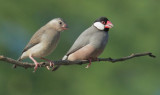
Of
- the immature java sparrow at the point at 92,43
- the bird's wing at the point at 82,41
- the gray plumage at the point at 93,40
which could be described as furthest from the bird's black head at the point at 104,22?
the bird's wing at the point at 82,41

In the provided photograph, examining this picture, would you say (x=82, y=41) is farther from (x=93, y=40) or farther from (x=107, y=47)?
(x=107, y=47)

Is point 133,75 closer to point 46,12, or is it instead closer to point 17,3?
point 46,12

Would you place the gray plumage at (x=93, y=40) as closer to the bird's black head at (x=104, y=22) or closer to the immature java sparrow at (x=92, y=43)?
the immature java sparrow at (x=92, y=43)

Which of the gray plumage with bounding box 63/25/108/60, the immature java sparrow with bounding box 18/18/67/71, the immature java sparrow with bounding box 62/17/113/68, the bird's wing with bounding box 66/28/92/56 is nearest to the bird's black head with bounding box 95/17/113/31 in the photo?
the immature java sparrow with bounding box 62/17/113/68

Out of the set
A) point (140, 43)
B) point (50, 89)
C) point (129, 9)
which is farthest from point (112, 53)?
point (129, 9)

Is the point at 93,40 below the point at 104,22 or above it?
below

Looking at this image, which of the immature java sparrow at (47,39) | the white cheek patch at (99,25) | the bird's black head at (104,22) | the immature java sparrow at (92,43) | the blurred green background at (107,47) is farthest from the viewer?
the blurred green background at (107,47)

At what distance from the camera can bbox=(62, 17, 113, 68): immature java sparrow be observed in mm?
4965

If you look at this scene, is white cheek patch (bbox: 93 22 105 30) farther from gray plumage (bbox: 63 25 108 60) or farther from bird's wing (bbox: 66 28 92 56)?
bird's wing (bbox: 66 28 92 56)

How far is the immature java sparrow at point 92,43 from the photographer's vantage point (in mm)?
4965

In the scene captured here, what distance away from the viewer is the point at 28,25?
38.8ft

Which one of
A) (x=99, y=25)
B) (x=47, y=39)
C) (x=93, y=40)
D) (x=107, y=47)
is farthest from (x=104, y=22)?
(x=107, y=47)

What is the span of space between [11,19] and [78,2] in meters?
2.71

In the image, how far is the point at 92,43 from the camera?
5.14 m
